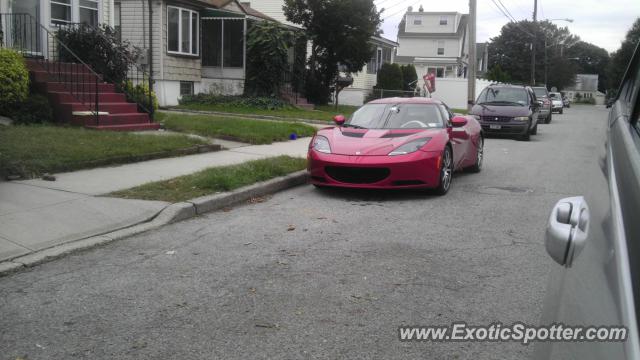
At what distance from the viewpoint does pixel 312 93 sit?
3081 centimetres

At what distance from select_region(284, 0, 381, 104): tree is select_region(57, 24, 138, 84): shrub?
559 inches

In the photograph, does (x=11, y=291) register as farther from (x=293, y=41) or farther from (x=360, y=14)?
(x=360, y=14)

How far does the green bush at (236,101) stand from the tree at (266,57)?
84 cm

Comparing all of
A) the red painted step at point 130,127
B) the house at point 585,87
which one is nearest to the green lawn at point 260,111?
the red painted step at point 130,127

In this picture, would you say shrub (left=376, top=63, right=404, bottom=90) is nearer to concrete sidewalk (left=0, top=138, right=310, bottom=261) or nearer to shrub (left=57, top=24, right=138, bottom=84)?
shrub (left=57, top=24, right=138, bottom=84)

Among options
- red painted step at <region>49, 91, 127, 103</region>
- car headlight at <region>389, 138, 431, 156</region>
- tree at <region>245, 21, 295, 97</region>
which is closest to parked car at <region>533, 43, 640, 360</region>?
car headlight at <region>389, 138, 431, 156</region>

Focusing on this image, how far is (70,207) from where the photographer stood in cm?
700

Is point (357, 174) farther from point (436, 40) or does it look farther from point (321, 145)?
point (436, 40)

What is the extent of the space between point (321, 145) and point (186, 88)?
18.2 m

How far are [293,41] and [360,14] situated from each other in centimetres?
392

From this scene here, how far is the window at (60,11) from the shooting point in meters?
16.2

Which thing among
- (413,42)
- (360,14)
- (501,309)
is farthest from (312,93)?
(413,42)

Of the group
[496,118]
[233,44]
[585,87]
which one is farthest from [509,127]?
[585,87]

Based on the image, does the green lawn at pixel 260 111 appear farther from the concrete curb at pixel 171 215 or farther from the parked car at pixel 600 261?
the parked car at pixel 600 261
